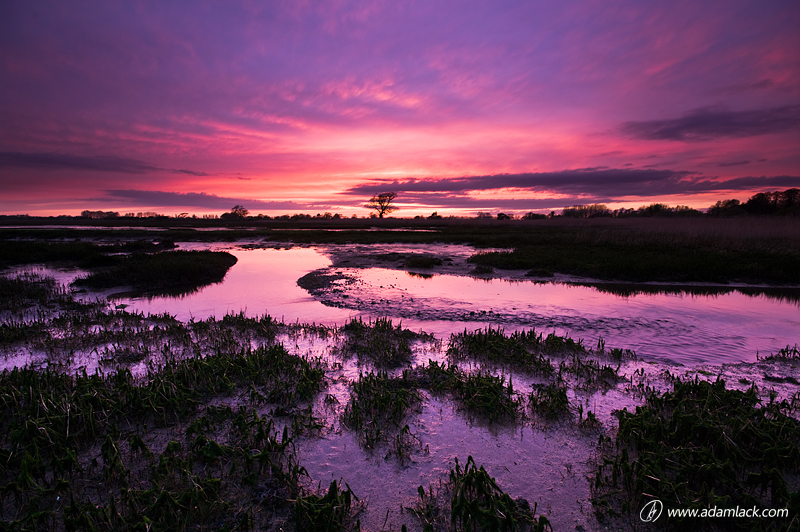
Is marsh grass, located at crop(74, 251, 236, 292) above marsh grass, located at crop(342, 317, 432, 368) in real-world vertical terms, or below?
above

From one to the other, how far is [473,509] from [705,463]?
259 centimetres

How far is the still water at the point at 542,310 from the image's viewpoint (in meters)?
7.89

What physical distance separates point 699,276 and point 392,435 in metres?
17.7

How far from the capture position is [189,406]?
185 inches

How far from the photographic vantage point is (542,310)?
1052cm

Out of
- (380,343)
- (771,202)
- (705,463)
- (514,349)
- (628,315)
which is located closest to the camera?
(705,463)

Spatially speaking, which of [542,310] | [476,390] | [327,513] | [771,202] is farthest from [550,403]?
[771,202]

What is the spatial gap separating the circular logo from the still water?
4801mm

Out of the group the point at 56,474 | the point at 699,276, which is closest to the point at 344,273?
the point at 56,474

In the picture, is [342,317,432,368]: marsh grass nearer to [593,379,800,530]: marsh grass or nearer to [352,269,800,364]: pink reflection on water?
[352,269,800,364]: pink reflection on water

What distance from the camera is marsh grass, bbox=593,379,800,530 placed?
9.73 feet

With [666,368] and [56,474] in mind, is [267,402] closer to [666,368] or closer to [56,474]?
[56,474]

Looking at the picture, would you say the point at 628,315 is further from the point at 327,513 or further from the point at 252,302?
the point at 252,302

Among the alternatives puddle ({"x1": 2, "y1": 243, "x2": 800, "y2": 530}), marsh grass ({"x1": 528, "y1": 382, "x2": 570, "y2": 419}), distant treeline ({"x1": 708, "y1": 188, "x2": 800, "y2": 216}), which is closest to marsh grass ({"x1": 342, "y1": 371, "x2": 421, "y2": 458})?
puddle ({"x1": 2, "y1": 243, "x2": 800, "y2": 530})
